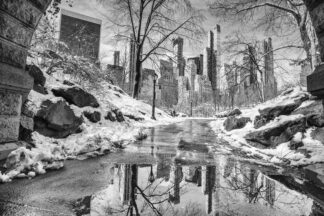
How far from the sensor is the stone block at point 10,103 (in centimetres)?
338

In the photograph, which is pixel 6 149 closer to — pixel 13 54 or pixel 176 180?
pixel 13 54

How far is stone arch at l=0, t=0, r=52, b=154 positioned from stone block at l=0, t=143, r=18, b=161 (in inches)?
1.1

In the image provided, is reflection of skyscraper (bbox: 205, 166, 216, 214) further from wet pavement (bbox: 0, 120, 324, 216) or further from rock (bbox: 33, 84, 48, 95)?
rock (bbox: 33, 84, 48, 95)

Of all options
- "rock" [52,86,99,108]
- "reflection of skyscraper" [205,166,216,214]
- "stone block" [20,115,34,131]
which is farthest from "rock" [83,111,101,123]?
"reflection of skyscraper" [205,166,216,214]

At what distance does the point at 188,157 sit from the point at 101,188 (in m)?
2.90

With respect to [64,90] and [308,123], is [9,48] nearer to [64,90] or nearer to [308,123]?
[64,90]

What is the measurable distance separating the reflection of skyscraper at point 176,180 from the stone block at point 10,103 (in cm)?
326

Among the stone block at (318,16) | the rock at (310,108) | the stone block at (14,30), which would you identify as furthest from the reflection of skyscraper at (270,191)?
the stone block at (14,30)

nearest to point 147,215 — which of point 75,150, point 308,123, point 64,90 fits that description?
point 75,150

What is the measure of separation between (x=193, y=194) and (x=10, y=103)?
3645mm

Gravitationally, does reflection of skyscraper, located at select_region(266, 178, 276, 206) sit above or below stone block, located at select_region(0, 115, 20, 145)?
below

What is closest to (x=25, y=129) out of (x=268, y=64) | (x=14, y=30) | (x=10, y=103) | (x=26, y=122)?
(x=26, y=122)

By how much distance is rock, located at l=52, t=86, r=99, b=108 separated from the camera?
281 inches

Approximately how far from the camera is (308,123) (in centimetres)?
586
